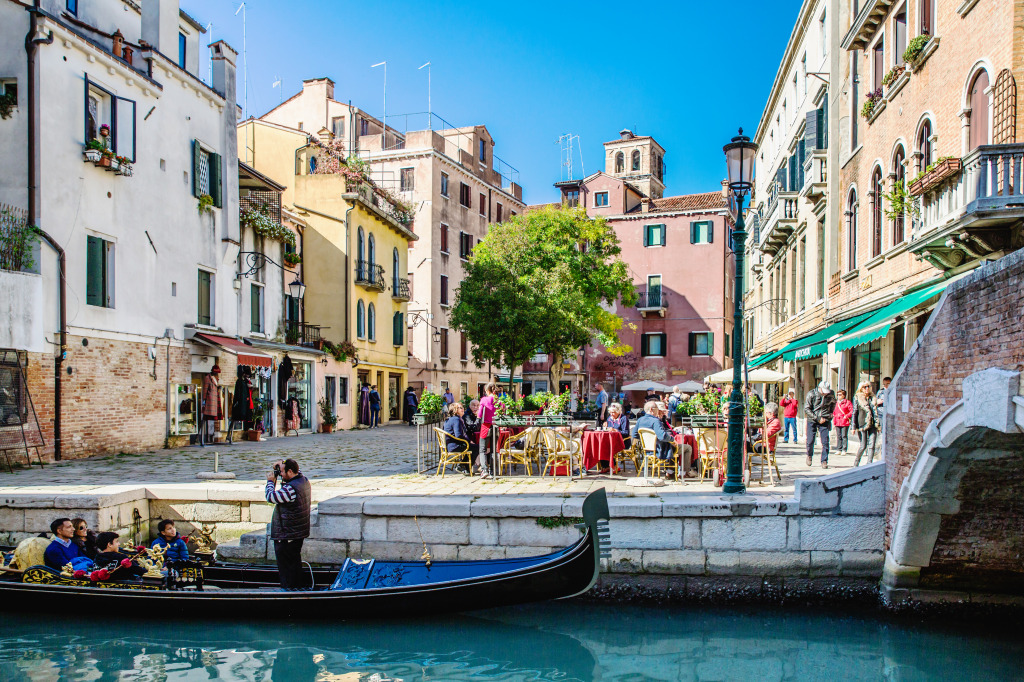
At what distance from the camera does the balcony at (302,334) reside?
22.8 meters

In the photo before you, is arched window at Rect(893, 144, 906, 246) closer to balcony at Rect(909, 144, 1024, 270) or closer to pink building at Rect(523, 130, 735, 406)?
balcony at Rect(909, 144, 1024, 270)

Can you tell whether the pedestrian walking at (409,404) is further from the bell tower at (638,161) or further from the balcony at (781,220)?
the bell tower at (638,161)

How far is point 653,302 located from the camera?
140 feet

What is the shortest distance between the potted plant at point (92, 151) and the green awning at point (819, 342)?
43.8ft

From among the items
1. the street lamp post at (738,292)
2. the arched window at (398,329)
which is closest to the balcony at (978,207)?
the street lamp post at (738,292)

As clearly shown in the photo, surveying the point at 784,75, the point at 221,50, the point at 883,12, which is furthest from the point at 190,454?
the point at 784,75

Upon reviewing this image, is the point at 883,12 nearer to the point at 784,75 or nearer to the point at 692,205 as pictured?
the point at 784,75

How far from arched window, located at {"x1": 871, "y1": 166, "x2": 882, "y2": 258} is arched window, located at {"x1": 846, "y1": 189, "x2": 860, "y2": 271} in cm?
135

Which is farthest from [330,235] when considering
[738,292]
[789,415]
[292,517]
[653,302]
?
[653,302]

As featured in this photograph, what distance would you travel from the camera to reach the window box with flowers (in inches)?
594

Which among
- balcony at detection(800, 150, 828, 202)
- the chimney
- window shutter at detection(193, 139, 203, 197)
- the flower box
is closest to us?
the flower box

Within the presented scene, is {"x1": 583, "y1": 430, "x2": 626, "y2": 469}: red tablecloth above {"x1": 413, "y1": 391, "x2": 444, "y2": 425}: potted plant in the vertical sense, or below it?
below

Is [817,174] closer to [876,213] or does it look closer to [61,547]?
[876,213]

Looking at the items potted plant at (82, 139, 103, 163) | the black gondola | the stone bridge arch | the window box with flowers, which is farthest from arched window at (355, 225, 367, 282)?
the stone bridge arch
